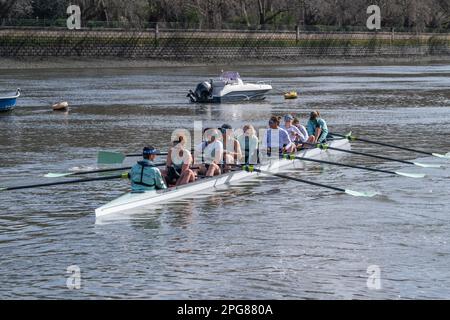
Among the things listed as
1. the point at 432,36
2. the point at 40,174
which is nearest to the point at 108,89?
the point at 40,174

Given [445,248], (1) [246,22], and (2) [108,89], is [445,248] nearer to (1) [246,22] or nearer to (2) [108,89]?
(2) [108,89]

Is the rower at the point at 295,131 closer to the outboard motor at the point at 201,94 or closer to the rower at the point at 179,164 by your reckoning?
the rower at the point at 179,164

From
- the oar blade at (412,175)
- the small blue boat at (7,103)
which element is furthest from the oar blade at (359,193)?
the small blue boat at (7,103)

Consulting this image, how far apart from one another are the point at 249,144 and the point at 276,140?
1.69 metres

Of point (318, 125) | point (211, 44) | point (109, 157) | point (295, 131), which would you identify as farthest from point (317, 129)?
point (211, 44)

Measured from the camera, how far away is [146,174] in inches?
773

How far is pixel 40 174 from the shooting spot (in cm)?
2516

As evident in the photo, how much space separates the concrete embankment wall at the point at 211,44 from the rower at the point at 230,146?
172 ft

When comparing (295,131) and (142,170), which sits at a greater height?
(295,131)

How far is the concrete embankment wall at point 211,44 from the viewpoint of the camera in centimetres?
7462

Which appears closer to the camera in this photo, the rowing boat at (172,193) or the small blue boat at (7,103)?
the rowing boat at (172,193)

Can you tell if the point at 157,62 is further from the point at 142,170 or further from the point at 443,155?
the point at 142,170

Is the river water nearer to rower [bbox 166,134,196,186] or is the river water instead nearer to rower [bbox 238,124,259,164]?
rower [bbox 166,134,196,186]
